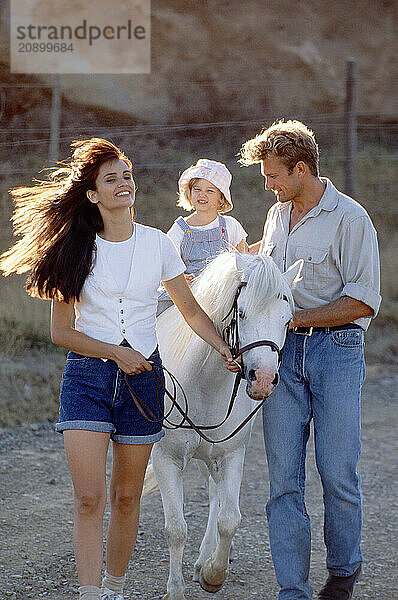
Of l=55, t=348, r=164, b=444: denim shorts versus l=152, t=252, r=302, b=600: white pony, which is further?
l=152, t=252, r=302, b=600: white pony

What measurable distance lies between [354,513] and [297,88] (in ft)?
31.0

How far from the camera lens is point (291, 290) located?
277 centimetres

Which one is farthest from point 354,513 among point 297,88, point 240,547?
point 297,88

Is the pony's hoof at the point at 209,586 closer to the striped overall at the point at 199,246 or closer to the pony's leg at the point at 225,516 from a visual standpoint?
the pony's leg at the point at 225,516

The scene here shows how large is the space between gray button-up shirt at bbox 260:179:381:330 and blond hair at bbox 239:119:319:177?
160 mm

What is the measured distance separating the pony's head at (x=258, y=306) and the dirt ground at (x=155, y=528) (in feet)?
4.54

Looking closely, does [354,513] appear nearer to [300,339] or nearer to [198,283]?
[300,339]

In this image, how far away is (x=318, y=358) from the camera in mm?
2869

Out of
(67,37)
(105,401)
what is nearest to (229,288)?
(105,401)

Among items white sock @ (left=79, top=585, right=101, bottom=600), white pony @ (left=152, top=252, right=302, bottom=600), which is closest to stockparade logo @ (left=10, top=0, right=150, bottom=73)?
white pony @ (left=152, top=252, right=302, bottom=600)

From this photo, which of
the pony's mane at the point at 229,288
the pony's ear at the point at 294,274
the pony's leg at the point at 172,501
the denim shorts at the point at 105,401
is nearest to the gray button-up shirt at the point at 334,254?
the pony's ear at the point at 294,274

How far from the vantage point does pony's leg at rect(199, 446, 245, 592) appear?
10.3ft

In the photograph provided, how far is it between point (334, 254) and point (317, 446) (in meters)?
0.73

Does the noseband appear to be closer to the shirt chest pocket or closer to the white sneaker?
the shirt chest pocket
